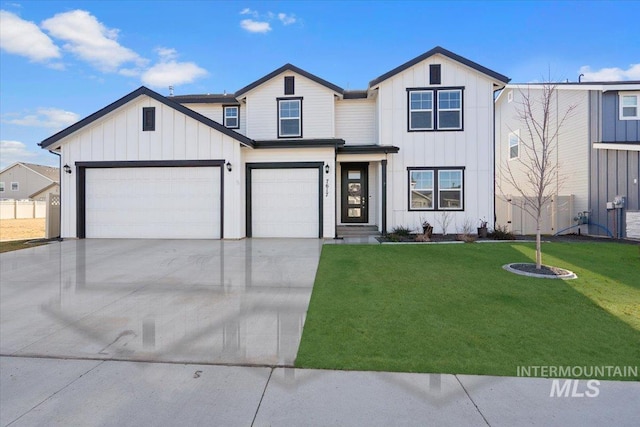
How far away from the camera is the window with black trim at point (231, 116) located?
1485cm

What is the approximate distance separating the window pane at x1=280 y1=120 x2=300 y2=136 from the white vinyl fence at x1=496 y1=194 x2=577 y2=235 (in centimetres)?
867

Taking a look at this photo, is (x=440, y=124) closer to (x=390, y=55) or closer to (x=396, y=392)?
(x=390, y=55)

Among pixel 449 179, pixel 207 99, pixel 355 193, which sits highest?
pixel 207 99

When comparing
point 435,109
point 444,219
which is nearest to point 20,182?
point 435,109

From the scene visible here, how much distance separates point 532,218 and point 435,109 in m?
5.88

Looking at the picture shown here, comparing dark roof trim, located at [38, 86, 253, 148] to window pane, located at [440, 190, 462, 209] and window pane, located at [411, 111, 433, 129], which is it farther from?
window pane, located at [440, 190, 462, 209]

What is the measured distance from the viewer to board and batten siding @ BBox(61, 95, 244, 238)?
11.8 meters

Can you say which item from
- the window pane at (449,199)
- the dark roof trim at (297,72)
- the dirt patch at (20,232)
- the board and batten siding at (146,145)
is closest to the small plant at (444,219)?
the window pane at (449,199)

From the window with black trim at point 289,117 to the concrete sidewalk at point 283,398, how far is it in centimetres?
1131

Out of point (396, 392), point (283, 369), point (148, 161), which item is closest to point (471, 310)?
point (396, 392)

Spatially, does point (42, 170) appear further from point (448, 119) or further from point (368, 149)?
point (448, 119)

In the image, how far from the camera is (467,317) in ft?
15.3

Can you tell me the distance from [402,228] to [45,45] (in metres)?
17.8

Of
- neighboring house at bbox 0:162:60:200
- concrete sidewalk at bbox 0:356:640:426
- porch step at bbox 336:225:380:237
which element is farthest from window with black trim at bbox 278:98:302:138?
neighboring house at bbox 0:162:60:200
